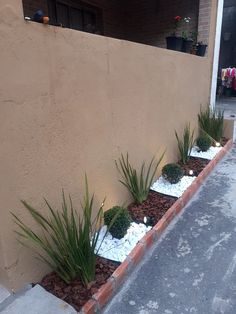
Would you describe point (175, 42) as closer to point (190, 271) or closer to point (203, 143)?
point (203, 143)

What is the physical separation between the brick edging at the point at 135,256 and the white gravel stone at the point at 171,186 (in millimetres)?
55

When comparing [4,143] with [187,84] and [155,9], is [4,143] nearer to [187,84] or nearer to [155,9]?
[187,84]

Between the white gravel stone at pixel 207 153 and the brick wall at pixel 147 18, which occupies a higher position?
the brick wall at pixel 147 18

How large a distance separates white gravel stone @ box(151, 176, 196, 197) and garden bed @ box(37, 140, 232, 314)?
5cm

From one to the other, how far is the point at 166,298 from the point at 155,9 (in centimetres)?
533

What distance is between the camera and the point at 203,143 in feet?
13.7

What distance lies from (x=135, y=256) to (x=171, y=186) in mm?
1261

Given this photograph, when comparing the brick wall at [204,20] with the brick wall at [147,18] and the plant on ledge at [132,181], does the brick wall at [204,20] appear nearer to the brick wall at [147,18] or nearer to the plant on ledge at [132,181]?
the brick wall at [147,18]

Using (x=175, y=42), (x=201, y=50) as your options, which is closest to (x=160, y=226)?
(x=175, y=42)

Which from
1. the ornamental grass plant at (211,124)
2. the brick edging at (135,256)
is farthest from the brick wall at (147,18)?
the brick edging at (135,256)

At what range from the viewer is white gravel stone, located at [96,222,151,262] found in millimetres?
2107

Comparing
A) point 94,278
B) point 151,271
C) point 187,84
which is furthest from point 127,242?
point 187,84

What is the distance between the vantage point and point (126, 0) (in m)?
5.70

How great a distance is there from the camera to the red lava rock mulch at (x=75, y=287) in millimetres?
1709
